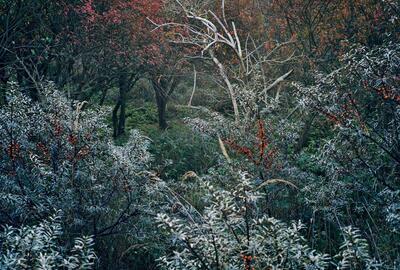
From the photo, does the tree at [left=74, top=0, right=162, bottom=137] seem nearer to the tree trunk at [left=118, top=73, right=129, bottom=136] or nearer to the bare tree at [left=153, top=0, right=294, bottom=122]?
the bare tree at [left=153, top=0, right=294, bottom=122]

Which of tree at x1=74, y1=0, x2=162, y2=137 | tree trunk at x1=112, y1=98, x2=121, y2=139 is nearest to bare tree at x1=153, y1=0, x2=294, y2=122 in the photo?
tree at x1=74, y1=0, x2=162, y2=137

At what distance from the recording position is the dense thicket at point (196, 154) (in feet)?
9.93

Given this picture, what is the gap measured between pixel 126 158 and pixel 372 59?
2548 millimetres

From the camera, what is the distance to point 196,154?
9742mm

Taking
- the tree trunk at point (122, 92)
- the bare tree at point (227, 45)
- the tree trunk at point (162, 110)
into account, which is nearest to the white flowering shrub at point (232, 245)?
the bare tree at point (227, 45)

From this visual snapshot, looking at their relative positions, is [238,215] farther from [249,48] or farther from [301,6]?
[249,48]

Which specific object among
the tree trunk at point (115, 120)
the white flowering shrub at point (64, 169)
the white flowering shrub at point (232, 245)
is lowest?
the tree trunk at point (115, 120)

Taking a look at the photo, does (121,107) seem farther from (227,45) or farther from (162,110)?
(227,45)

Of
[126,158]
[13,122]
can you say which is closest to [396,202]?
[126,158]

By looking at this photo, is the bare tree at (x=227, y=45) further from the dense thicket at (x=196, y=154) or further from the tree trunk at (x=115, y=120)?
the tree trunk at (x=115, y=120)

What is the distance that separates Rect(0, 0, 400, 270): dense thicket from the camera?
3027 millimetres

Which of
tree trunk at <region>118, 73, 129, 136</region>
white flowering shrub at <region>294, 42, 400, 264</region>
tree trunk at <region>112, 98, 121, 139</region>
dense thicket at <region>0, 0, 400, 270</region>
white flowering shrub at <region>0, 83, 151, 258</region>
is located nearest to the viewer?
dense thicket at <region>0, 0, 400, 270</region>

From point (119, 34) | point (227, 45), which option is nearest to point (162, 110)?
point (227, 45)

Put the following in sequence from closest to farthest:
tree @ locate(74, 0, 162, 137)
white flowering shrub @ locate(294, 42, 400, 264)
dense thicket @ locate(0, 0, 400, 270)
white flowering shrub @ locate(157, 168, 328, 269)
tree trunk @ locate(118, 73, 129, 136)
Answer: white flowering shrub @ locate(157, 168, 328, 269), dense thicket @ locate(0, 0, 400, 270), white flowering shrub @ locate(294, 42, 400, 264), tree @ locate(74, 0, 162, 137), tree trunk @ locate(118, 73, 129, 136)
